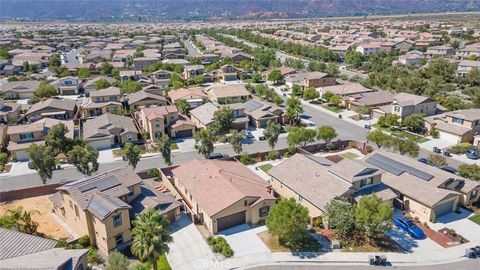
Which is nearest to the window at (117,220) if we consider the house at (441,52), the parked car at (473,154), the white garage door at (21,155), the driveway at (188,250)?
the driveway at (188,250)

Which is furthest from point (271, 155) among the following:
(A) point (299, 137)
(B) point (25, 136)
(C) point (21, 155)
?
(B) point (25, 136)

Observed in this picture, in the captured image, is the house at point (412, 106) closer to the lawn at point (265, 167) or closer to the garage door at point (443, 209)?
the garage door at point (443, 209)

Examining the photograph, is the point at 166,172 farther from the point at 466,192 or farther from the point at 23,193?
the point at 466,192

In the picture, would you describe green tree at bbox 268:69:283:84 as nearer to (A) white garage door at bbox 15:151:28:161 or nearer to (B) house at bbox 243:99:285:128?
(B) house at bbox 243:99:285:128

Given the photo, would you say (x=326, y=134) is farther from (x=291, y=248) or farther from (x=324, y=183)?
(x=291, y=248)

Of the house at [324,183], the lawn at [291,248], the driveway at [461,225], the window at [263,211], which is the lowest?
the driveway at [461,225]
